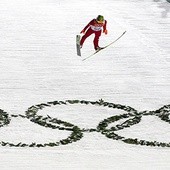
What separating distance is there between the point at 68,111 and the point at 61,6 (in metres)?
10.9

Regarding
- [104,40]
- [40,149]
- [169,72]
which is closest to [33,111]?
[40,149]

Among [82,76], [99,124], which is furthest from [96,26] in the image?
[99,124]

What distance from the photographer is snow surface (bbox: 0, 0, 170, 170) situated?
11.2 metres

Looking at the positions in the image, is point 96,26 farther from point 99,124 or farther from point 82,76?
point 99,124

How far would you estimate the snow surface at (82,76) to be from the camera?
11180mm

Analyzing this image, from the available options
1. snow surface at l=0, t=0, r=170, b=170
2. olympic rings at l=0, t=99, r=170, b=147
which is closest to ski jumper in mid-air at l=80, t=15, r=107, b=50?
snow surface at l=0, t=0, r=170, b=170

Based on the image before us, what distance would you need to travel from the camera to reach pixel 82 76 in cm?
1586

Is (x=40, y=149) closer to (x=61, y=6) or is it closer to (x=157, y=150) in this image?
(x=157, y=150)

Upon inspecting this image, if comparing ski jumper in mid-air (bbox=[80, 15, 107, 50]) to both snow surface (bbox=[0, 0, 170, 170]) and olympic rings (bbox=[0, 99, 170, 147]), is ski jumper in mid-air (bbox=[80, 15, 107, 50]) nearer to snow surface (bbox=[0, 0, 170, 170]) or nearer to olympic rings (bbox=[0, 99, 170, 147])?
snow surface (bbox=[0, 0, 170, 170])

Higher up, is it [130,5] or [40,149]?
[130,5]

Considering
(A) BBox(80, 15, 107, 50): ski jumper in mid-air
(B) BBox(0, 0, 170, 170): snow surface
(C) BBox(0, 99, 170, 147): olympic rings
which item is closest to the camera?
(B) BBox(0, 0, 170, 170): snow surface

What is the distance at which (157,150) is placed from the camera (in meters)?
11.5

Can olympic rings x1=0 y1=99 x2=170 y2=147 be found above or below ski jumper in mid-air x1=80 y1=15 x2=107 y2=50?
below

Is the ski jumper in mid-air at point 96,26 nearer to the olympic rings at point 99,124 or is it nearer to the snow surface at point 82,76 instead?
the snow surface at point 82,76
